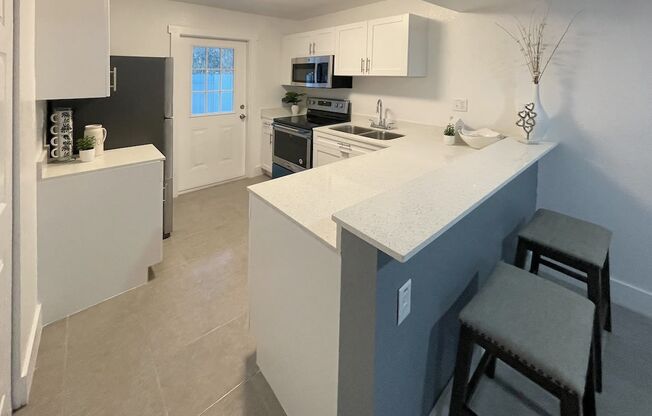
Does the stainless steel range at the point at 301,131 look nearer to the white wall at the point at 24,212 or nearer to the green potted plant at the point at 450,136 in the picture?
the green potted plant at the point at 450,136

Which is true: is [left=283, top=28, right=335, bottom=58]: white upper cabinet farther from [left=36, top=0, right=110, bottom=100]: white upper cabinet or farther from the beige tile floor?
the beige tile floor

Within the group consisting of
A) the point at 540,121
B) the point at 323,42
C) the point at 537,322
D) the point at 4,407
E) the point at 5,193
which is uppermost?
the point at 323,42

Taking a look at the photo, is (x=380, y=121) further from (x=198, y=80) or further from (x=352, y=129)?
Result: (x=198, y=80)

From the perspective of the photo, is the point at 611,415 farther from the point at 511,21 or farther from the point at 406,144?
the point at 511,21

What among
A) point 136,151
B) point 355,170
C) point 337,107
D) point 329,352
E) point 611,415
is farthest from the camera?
point 337,107

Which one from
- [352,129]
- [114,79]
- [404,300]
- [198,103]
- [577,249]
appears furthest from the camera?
[198,103]

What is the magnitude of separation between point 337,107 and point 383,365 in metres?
3.77

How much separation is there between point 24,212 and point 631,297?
3.44m

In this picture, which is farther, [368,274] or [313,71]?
[313,71]

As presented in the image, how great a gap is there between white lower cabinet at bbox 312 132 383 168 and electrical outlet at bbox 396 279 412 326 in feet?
7.64

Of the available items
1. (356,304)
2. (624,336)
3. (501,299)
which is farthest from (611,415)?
(356,304)

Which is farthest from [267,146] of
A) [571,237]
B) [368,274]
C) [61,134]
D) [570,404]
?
[570,404]

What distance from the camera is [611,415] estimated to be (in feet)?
5.20

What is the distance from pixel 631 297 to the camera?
237 centimetres
